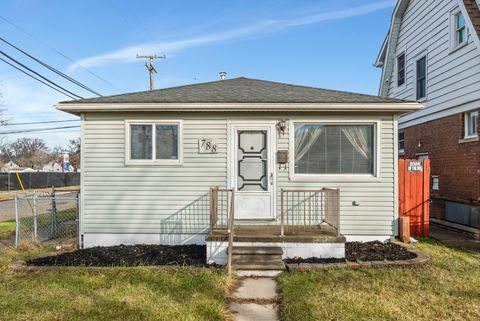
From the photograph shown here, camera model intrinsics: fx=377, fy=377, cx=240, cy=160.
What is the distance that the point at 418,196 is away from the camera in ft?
27.3

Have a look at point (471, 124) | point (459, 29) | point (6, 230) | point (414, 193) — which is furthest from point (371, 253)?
point (6, 230)

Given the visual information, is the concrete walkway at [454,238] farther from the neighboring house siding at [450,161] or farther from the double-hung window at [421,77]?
the double-hung window at [421,77]

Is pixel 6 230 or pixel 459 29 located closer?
pixel 459 29

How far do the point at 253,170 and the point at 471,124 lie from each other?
18.1ft

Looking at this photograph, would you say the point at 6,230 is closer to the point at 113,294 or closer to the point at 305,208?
the point at 113,294

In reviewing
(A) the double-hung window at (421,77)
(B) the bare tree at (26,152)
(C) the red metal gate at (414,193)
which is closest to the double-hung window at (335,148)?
(C) the red metal gate at (414,193)

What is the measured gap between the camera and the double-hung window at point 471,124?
28.4ft

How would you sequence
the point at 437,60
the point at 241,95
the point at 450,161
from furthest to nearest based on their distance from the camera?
the point at 437,60
the point at 450,161
the point at 241,95

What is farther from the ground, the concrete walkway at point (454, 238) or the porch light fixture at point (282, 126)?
the porch light fixture at point (282, 126)

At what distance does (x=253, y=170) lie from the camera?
7.38 m

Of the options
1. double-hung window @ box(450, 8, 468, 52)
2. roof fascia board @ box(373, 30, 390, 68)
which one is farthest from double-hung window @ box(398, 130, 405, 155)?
double-hung window @ box(450, 8, 468, 52)

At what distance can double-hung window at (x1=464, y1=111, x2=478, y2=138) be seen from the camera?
865 centimetres

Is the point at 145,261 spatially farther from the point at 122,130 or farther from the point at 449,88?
the point at 449,88

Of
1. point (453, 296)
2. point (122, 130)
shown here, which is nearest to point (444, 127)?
point (453, 296)
